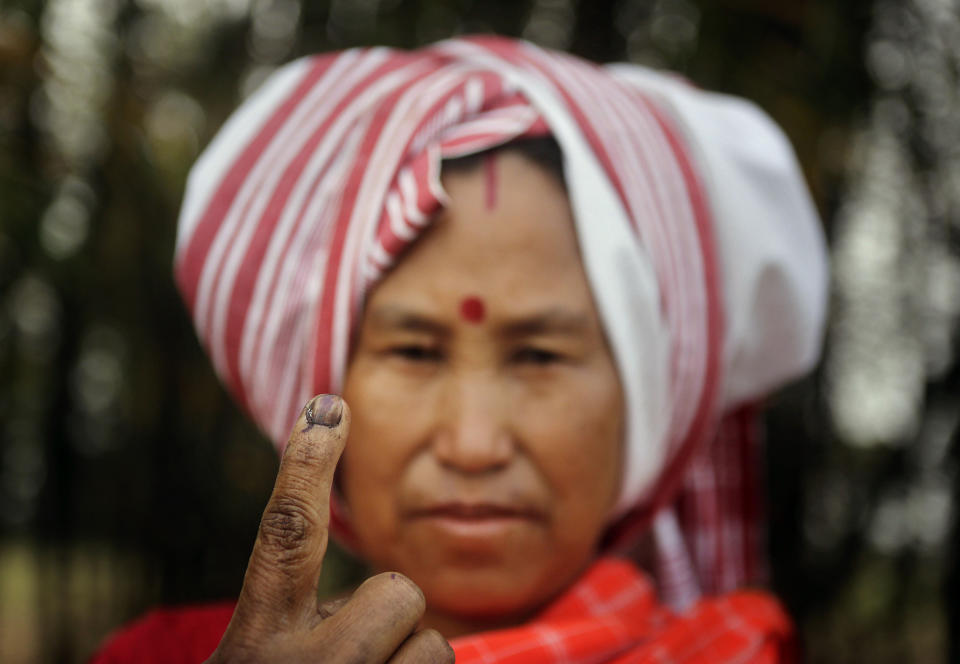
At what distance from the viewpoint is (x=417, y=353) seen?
72cm

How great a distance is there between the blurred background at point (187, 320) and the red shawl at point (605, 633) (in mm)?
409

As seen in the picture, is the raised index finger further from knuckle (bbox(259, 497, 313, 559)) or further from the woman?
the woman

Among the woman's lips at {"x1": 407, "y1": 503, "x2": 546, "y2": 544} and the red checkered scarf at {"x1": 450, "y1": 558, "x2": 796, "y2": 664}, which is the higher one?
the woman's lips at {"x1": 407, "y1": 503, "x2": 546, "y2": 544}

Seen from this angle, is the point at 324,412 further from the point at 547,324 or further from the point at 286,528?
the point at 547,324

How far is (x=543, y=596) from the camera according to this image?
0.75 metres

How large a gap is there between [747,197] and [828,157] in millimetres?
438

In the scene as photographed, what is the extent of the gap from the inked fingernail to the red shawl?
249mm

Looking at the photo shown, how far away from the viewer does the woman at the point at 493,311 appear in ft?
2.30

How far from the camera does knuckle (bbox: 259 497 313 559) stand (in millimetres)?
433

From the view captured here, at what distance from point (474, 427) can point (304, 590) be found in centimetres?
24

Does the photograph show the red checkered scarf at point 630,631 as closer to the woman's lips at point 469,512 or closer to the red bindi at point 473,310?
the woman's lips at point 469,512

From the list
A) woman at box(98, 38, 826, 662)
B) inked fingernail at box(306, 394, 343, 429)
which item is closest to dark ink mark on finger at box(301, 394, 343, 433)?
inked fingernail at box(306, 394, 343, 429)

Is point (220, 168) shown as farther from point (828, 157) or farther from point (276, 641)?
point (828, 157)

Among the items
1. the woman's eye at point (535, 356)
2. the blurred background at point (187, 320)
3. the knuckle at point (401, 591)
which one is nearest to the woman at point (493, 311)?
the woman's eye at point (535, 356)
